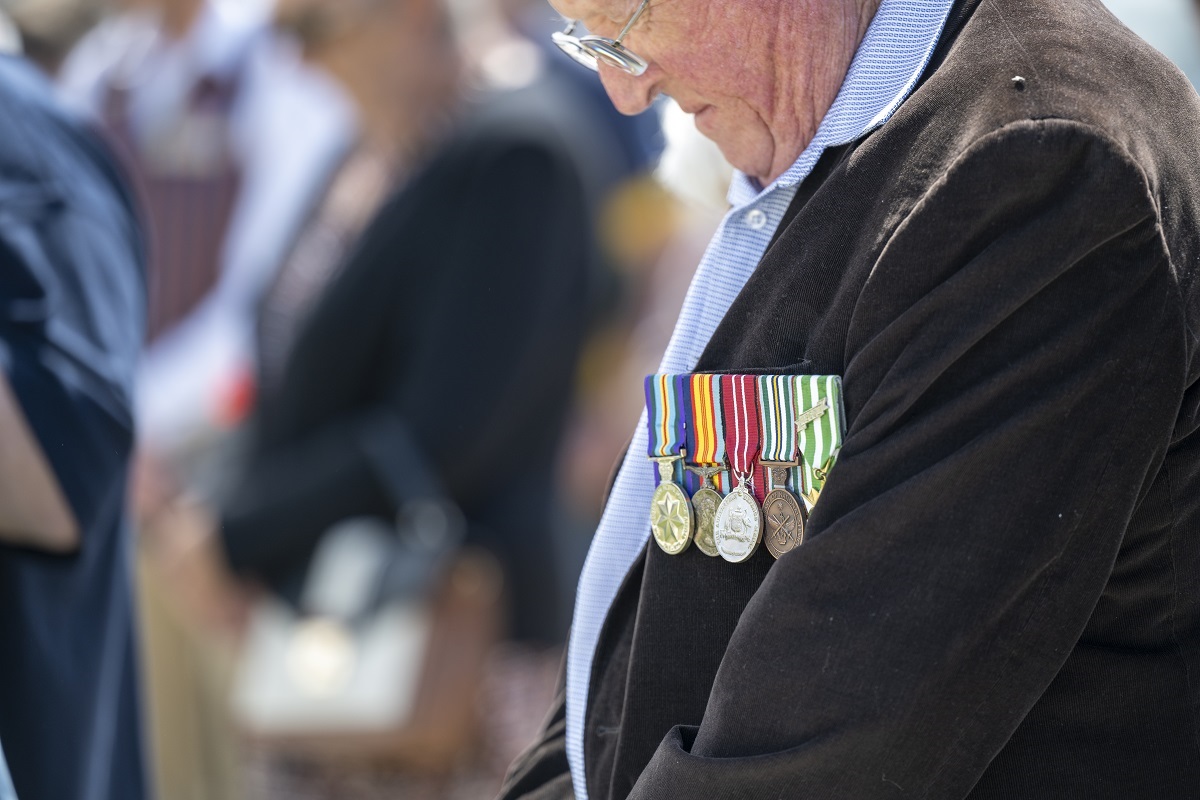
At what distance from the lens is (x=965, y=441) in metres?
1.20

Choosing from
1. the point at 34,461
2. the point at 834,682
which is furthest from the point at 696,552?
the point at 34,461

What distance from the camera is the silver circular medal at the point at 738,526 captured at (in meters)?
1.37

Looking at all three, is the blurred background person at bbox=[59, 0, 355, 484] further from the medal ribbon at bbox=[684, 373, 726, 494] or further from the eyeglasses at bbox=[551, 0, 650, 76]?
the medal ribbon at bbox=[684, 373, 726, 494]

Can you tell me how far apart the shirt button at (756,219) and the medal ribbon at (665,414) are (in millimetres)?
177

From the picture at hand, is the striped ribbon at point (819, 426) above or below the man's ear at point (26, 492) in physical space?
above

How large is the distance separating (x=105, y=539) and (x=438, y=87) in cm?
183

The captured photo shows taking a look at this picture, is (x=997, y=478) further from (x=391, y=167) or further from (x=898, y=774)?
(x=391, y=167)

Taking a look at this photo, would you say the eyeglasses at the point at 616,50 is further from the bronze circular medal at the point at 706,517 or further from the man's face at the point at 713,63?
the bronze circular medal at the point at 706,517

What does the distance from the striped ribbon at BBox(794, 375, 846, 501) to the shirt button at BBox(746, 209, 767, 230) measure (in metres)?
0.24

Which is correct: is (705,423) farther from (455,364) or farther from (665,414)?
(455,364)

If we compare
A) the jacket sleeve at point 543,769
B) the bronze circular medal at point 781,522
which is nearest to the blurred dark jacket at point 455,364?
the jacket sleeve at point 543,769

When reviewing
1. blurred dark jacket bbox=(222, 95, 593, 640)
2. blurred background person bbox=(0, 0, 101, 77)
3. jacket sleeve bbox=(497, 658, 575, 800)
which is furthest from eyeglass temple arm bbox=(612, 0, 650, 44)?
blurred dark jacket bbox=(222, 95, 593, 640)

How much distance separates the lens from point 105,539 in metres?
2.21

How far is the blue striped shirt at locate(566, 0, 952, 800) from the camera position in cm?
139
